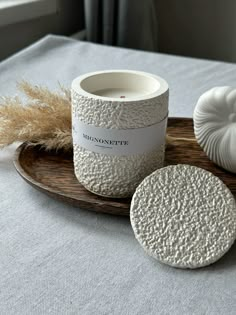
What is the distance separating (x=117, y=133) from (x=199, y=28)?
4.60 ft

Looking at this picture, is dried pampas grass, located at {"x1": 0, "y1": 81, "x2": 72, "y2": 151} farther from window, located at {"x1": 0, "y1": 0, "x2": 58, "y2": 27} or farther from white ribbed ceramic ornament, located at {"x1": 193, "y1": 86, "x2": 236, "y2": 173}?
window, located at {"x1": 0, "y1": 0, "x2": 58, "y2": 27}

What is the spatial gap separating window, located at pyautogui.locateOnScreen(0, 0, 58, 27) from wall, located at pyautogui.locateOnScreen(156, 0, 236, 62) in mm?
513

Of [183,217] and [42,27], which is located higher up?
[183,217]

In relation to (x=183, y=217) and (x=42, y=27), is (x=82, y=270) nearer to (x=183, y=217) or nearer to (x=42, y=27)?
(x=183, y=217)

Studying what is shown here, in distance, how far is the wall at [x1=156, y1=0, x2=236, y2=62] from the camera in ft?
5.60

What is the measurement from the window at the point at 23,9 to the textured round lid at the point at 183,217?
877 millimetres

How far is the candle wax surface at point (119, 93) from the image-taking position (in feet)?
1.64

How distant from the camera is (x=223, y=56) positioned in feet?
5.87

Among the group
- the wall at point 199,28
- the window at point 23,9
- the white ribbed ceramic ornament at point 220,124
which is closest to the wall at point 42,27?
the window at point 23,9

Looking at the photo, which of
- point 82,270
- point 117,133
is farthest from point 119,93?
point 82,270

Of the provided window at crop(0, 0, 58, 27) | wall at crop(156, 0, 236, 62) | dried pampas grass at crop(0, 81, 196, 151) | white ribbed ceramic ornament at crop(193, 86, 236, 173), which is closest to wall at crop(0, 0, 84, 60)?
window at crop(0, 0, 58, 27)

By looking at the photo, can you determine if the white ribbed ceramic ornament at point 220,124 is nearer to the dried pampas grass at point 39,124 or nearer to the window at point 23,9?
the dried pampas grass at point 39,124

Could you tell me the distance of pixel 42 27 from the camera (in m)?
1.43

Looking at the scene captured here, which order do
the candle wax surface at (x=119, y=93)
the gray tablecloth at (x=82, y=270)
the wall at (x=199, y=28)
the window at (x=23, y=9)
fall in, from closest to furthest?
1. the gray tablecloth at (x=82, y=270)
2. the candle wax surface at (x=119, y=93)
3. the window at (x=23, y=9)
4. the wall at (x=199, y=28)
